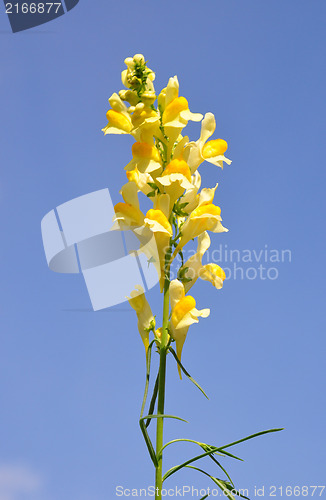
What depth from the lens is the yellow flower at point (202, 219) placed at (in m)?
3.00

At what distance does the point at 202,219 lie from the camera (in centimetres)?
303

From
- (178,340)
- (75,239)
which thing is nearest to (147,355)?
(178,340)

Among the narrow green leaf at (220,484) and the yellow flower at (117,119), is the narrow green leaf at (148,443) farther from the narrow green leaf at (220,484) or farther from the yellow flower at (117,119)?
the yellow flower at (117,119)

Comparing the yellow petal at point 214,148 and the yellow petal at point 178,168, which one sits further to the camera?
the yellow petal at point 214,148

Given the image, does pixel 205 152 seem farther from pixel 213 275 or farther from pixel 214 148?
pixel 213 275

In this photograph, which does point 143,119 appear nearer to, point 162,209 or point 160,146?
point 160,146

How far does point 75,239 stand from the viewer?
3629 millimetres

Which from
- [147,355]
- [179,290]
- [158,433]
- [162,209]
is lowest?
[158,433]

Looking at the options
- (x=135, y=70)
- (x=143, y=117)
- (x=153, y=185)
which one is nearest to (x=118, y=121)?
(x=143, y=117)

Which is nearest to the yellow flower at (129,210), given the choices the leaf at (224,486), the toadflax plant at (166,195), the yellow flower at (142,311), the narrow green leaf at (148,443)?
the toadflax plant at (166,195)

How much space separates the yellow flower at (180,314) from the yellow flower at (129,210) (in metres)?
0.45

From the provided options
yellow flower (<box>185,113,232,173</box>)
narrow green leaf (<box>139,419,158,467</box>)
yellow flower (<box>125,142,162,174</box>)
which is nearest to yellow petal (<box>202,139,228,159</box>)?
yellow flower (<box>185,113,232,173</box>)

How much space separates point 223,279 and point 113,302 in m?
0.69

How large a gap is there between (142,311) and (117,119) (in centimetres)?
113
